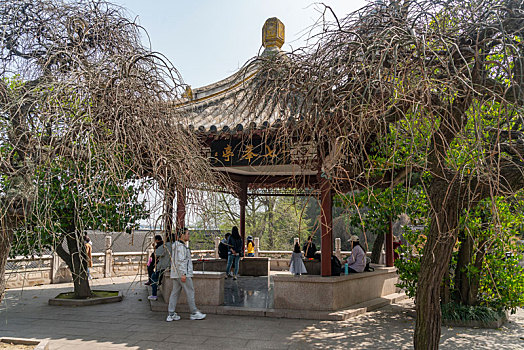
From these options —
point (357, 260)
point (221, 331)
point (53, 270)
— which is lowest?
point (221, 331)

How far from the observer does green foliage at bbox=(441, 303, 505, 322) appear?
6.71 metres

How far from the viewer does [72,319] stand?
273 inches

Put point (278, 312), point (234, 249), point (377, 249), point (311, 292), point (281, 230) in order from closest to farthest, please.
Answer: point (278, 312), point (311, 292), point (234, 249), point (377, 249), point (281, 230)

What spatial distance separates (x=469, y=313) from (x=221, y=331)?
13.7 feet

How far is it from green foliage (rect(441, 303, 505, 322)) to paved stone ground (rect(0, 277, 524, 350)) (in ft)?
0.80

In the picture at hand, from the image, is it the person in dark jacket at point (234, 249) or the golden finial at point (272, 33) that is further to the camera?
the person in dark jacket at point (234, 249)

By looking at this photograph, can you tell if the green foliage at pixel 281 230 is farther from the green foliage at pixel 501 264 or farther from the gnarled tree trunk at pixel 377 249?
the green foliage at pixel 501 264

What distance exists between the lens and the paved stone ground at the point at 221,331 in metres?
5.46

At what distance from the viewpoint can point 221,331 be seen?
20.0ft

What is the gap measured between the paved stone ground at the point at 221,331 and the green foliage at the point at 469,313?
0.80 feet

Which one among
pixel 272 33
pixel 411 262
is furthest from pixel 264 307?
pixel 272 33

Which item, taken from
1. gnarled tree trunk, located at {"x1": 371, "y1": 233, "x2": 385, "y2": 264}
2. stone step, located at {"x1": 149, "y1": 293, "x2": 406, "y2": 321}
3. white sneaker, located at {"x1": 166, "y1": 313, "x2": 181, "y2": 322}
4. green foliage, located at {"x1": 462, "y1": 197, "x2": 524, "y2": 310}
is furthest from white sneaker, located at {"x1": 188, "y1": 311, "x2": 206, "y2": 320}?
gnarled tree trunk, located at {"x1": 371, "y1": 233, "x2": 385, "y2": 264}

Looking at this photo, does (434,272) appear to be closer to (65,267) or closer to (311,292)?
(311,292)

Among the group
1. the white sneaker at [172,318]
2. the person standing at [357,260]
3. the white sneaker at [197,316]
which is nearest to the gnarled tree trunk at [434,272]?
the white sneaker at [197,316]
